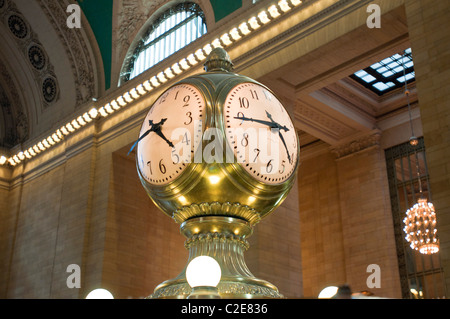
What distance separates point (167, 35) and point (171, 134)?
12.1m

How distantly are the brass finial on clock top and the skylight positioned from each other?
11708 millimetres

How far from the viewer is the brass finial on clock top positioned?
124 cm

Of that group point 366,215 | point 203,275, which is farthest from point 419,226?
point 203,275

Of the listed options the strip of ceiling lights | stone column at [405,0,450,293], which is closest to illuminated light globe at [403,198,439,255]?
stone column at [405,0,450,293]

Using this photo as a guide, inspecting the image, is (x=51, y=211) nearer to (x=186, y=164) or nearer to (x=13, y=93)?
(x=13, y=93)

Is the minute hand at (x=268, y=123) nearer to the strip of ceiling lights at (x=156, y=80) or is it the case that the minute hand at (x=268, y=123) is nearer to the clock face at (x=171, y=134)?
the clock face at (x=171, y=134)

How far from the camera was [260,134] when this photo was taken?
4.30ft

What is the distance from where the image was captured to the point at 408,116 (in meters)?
13.7

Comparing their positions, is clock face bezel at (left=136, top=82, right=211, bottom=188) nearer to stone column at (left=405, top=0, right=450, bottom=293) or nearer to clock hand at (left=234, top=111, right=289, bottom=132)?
clock hand at (left=234, top=111, right=289, bottom=132)

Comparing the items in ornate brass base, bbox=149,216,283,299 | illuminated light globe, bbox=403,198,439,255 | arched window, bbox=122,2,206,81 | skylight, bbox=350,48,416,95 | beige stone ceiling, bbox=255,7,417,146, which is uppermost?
arched window, bbox=122,2,206,81

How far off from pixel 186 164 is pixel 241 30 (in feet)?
31.7

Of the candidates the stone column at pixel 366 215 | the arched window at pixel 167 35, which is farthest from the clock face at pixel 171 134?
the stone column at pixel 366 215
